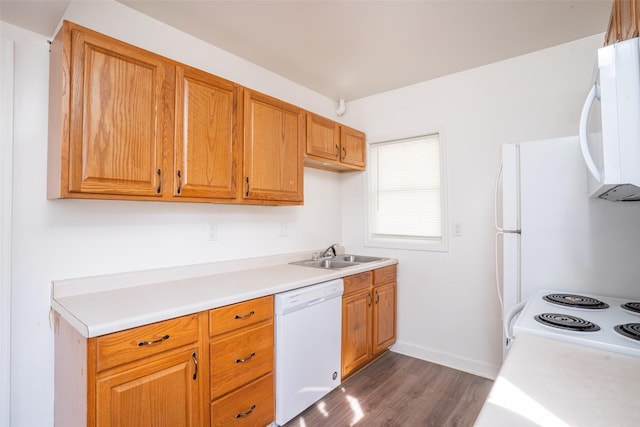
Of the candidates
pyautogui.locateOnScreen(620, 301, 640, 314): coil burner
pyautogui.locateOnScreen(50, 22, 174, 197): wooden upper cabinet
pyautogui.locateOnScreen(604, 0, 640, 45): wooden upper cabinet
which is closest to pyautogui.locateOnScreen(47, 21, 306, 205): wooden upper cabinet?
pyautogui.locateOnScreen(50, 22, 174, 197): wooden upper cabinet

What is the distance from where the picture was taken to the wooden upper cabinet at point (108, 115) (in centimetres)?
142

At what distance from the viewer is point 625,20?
3.55ft

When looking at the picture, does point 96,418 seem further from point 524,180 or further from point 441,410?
point 524,180

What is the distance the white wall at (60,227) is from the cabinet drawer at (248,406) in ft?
2.86

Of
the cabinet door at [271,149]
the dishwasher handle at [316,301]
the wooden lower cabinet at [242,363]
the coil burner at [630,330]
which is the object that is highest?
the cabinet door at [271,149]

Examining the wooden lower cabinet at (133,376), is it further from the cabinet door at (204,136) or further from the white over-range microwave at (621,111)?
the white over-range microwave at (621,111)

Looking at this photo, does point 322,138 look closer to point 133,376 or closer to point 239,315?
point 239,315

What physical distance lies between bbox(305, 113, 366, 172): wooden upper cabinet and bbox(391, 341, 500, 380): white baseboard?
1785mm

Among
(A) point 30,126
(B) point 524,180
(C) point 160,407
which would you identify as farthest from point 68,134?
(B) point 524,180

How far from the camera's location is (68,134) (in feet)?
4.66

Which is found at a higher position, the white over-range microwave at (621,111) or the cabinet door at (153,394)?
the white over-range microwave at (621,111)

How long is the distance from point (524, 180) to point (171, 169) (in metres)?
1.91

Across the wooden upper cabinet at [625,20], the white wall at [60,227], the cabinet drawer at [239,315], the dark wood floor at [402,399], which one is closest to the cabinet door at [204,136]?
the white wall at [60,227]

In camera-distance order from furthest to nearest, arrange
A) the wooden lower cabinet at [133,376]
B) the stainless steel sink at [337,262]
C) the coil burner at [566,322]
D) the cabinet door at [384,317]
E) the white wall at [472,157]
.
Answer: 1. the stainless steel sink at [337,262]
2. the cabinet door at [384,317]
3. the white wall at [472,157]
4. the wooden lower cabinet at [133,376]
5. the coil burner at [566,322]
